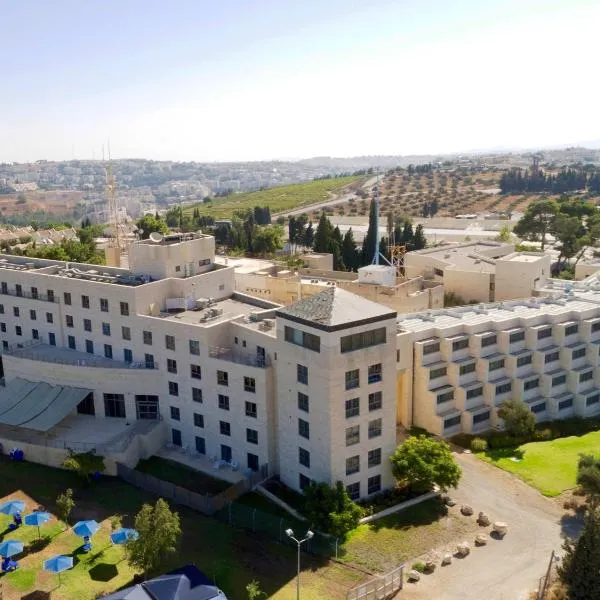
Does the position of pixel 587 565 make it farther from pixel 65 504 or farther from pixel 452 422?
pixel 65 504

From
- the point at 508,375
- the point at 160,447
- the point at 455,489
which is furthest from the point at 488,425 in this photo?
the point at 160,447

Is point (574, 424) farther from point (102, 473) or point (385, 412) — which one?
point (102, 473)

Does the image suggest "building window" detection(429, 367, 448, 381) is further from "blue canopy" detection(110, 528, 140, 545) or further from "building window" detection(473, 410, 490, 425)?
"blue canopy" detection(110, 528, 140, 545)

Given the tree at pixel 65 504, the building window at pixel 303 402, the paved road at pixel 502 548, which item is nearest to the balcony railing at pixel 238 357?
the building window at pixel 303 402

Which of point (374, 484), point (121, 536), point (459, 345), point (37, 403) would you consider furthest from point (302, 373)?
point (37, 403)

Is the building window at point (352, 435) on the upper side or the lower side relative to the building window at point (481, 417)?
upper

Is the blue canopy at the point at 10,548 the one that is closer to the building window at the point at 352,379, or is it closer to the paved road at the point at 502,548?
the building window at the point at 352,379
